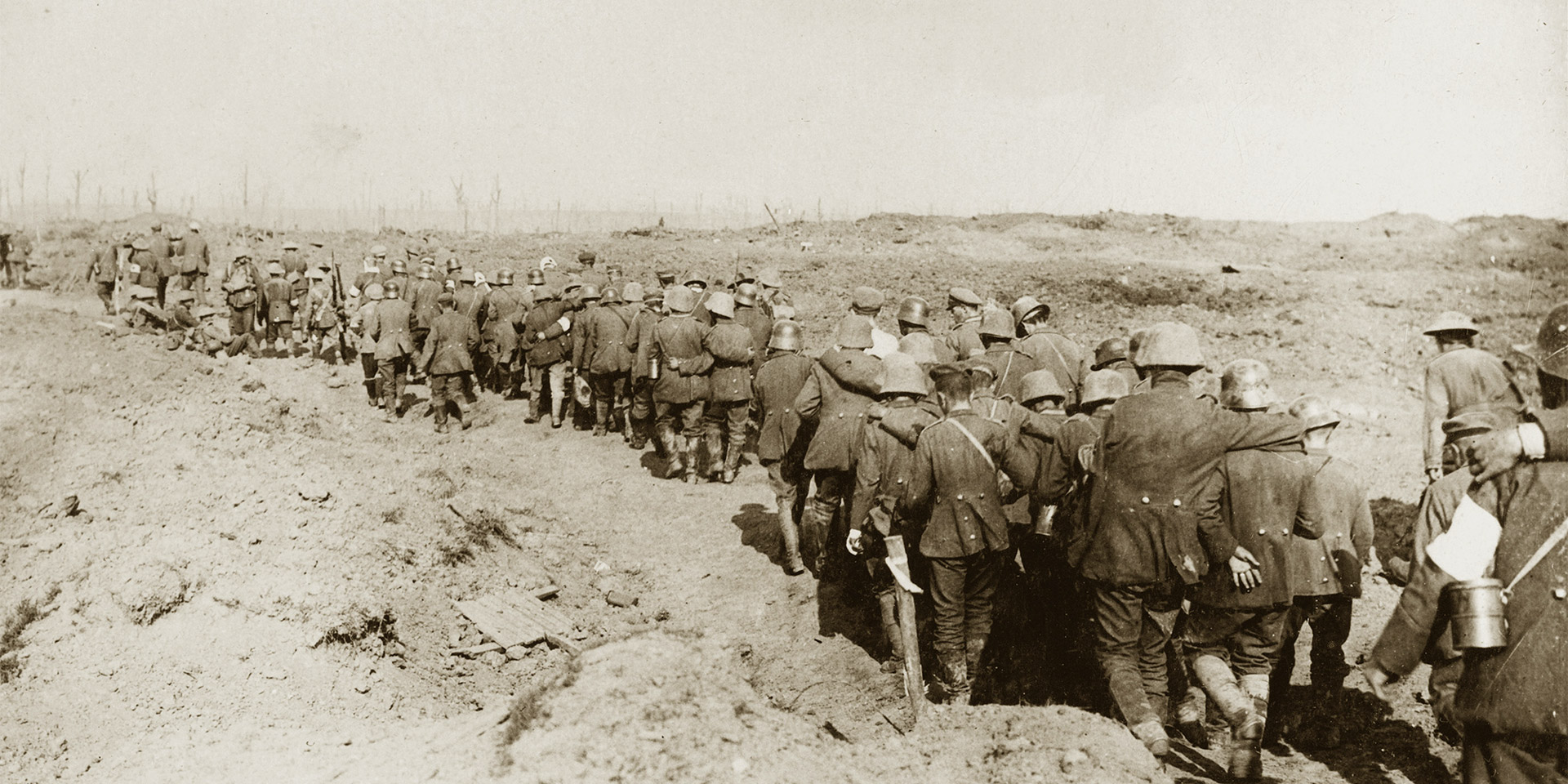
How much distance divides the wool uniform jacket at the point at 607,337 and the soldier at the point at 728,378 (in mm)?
1603

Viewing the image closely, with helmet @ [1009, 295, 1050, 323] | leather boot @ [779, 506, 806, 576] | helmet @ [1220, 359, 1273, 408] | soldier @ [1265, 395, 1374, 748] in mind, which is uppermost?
helmet @ [1009, 295, 1050, 323]

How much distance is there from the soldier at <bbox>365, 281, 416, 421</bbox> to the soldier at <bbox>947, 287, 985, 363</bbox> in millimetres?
8426

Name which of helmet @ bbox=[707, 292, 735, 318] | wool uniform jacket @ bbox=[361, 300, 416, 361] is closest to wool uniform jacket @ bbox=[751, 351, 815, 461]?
helmet @ bbox=[707, 292, 735, 318]

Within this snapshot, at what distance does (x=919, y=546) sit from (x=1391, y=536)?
19.0 ft

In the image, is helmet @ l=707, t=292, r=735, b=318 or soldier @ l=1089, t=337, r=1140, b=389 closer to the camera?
soldier @ l=1089, t=337, r=1140, b=389

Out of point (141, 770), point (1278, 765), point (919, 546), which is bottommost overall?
point (141, 770)

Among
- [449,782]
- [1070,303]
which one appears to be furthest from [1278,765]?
[1070,303]

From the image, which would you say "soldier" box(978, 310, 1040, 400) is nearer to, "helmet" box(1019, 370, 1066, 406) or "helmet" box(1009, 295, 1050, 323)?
"helmet" box(1009, 295, 1050, 323)

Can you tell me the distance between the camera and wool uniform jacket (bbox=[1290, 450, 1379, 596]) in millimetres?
5117

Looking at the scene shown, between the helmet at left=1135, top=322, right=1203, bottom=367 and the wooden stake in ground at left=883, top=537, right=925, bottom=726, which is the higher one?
the helmet at left=1135, top=322, right=1203, bottom=367

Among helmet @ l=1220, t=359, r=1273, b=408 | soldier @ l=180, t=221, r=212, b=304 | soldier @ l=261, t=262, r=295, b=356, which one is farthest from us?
soldier @ l=180, t=221, r=212, b=304

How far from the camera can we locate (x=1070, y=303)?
1880 centimetres

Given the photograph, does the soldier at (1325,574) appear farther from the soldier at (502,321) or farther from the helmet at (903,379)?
the soldier at (502,321)

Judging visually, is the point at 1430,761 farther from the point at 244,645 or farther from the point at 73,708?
the point at 73,708
